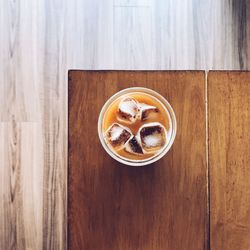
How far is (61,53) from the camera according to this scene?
1.89 m

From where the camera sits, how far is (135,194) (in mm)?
1160

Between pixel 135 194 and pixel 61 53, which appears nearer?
pixel 135 194

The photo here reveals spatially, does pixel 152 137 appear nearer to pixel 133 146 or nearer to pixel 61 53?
pixel 133 146

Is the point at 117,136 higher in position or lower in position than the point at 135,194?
higher

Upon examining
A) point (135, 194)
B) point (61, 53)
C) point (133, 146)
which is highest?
point (61, 53)

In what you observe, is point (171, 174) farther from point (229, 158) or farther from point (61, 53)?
point (61, 53)

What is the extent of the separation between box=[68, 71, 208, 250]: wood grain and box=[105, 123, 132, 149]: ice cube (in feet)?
0.24

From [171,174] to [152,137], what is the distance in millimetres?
126

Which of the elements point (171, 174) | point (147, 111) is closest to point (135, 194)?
point (171, 174)

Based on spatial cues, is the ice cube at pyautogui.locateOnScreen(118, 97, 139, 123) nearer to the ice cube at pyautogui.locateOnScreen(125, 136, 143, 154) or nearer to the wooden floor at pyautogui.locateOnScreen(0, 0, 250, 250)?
the ice cube at pyautogui.locateOnScreen(125, 136, 143, 154)

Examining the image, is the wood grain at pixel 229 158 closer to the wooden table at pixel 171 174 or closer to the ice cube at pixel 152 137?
the wooden table at pixel 171 174

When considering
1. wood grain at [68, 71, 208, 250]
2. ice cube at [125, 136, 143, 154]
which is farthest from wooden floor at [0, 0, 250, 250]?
ice cube at [125, 136, 143, 154]

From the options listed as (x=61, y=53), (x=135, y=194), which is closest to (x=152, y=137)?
(x=135, y=194)

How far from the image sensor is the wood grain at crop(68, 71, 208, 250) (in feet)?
3.79
